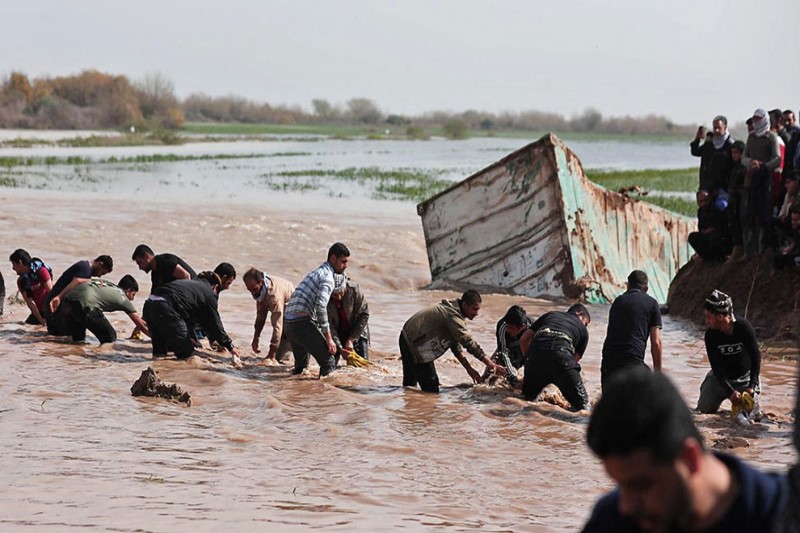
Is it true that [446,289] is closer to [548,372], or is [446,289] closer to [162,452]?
[548,372]

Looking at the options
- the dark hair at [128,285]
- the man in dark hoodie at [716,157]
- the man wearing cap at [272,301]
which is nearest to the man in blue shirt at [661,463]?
the man wearing cap at [272,301]

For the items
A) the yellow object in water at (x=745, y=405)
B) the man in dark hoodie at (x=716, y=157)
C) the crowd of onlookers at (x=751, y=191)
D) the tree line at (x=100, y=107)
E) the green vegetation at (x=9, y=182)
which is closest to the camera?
the yellow object in water at (x=745, y=405)

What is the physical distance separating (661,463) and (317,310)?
24.6 feet

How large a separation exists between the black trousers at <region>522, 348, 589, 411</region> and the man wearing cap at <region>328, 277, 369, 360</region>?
195cm

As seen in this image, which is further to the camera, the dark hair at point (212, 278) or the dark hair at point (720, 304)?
the dark hair at point (212, 278)

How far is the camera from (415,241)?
21.2 m

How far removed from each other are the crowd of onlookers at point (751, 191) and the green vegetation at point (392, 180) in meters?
17.0

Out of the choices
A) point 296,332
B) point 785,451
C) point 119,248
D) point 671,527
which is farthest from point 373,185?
point 671,527

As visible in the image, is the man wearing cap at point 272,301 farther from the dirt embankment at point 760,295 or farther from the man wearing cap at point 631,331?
the dirt embankment at point 760,295

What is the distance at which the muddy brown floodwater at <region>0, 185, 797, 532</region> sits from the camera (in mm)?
5613

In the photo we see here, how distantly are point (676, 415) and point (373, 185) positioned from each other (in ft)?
108

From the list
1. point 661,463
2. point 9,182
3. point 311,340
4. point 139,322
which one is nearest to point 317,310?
point 311,340

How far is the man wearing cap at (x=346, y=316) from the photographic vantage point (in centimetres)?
975

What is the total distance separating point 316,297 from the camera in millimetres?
9312
